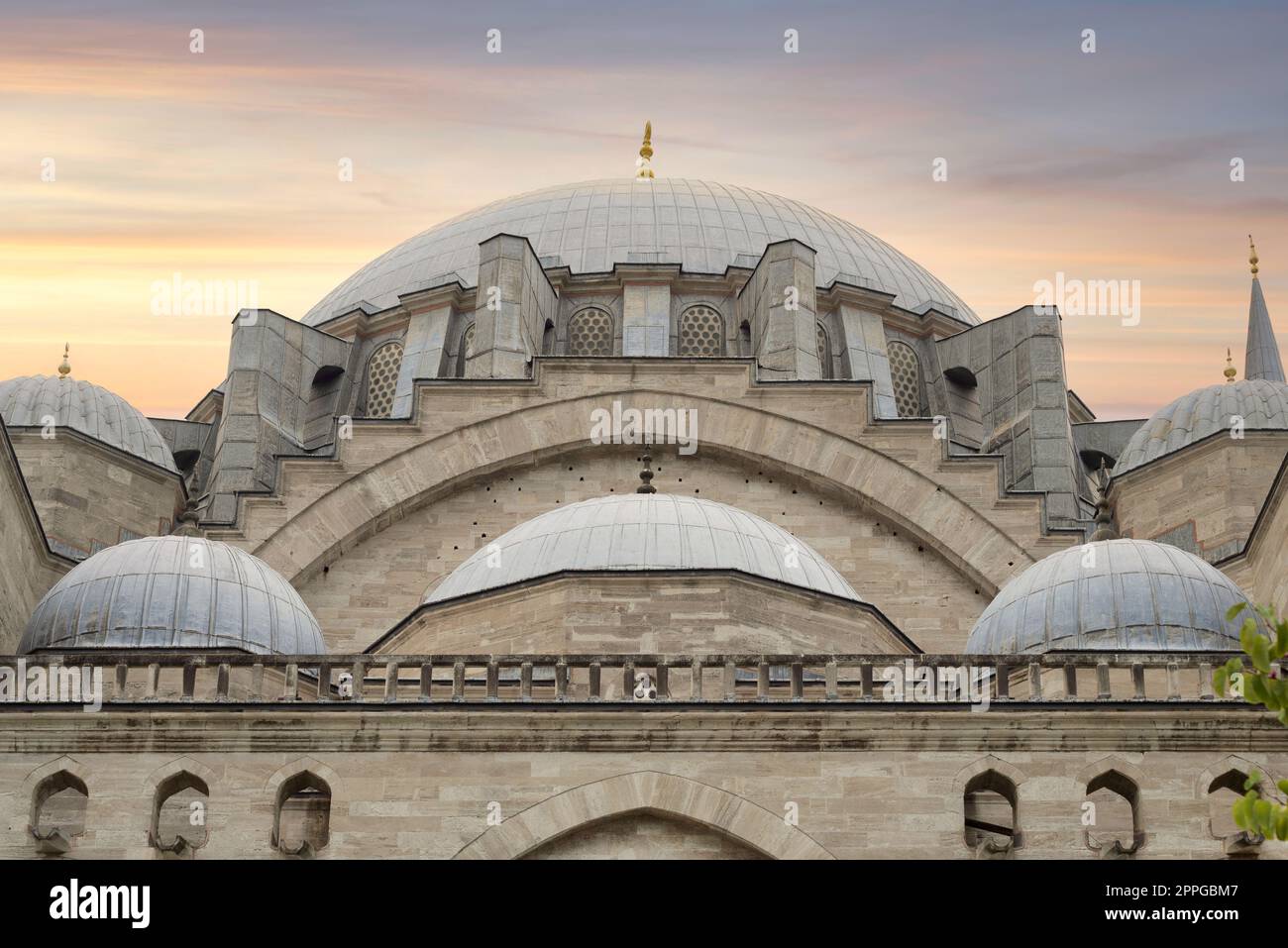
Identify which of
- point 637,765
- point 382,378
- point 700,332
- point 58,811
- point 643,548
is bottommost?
point 58,811

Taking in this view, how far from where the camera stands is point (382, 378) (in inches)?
1758

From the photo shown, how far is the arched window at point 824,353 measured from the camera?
1718 inches

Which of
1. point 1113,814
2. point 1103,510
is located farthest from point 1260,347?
point 1113,814

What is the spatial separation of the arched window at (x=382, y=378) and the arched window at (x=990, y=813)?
1796 centimetres

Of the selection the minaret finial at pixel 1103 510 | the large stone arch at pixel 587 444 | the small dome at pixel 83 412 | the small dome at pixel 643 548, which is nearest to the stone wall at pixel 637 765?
the small dome at pixel 643 548

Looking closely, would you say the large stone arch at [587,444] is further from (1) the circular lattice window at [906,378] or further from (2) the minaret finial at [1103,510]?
(1) the circular lattice window at [906,378]

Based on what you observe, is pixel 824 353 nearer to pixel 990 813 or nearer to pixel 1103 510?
pixel 1103 510

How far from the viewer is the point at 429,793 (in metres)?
27.2

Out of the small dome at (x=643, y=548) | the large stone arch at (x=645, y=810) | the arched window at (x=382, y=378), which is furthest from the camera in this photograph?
the arched window at (x=382, y=378)

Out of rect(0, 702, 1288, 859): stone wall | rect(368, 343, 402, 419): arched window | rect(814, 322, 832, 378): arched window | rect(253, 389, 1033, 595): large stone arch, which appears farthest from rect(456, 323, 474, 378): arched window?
rect(0, 702, 1288, 859): stone wall

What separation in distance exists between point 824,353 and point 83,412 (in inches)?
460

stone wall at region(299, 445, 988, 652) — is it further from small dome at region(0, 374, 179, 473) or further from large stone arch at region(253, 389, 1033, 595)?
small dome at region(0, 374, 179, 473)

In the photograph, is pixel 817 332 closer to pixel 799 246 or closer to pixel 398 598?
pixel 799 246
